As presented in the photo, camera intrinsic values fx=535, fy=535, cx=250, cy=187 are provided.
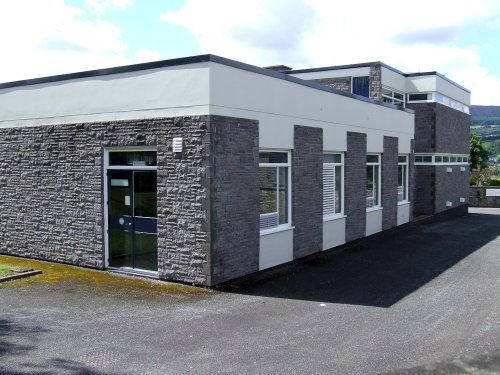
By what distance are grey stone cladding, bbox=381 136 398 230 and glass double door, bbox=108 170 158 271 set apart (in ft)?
31.8

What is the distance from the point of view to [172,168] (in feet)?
33.9

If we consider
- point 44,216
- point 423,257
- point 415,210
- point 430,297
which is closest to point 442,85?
point 415,210

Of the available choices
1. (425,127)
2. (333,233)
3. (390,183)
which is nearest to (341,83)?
(425,127)

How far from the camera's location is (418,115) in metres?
24.6

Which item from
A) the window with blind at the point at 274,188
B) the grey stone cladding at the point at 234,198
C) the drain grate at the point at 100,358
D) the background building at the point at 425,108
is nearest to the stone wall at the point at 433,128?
the background building at the point at 425,108

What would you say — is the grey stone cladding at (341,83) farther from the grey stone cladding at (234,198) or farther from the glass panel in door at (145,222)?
the glass panel in door at (145,222)

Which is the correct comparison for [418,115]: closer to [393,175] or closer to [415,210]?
[415,210]

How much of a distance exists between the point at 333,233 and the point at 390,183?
196 inches

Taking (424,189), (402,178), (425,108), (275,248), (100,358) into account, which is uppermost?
(425,108)

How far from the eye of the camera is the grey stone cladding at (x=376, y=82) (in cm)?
2197

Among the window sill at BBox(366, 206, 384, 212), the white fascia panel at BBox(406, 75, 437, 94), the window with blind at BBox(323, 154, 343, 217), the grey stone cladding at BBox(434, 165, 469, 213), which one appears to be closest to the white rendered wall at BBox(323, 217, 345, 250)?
the window with blind at BBox(323, 154, 343, 217)

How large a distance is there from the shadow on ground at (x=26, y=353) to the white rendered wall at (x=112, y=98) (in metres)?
4.73

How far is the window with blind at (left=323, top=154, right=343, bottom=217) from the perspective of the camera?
571 inches

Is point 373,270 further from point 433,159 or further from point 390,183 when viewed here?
point 433,159
